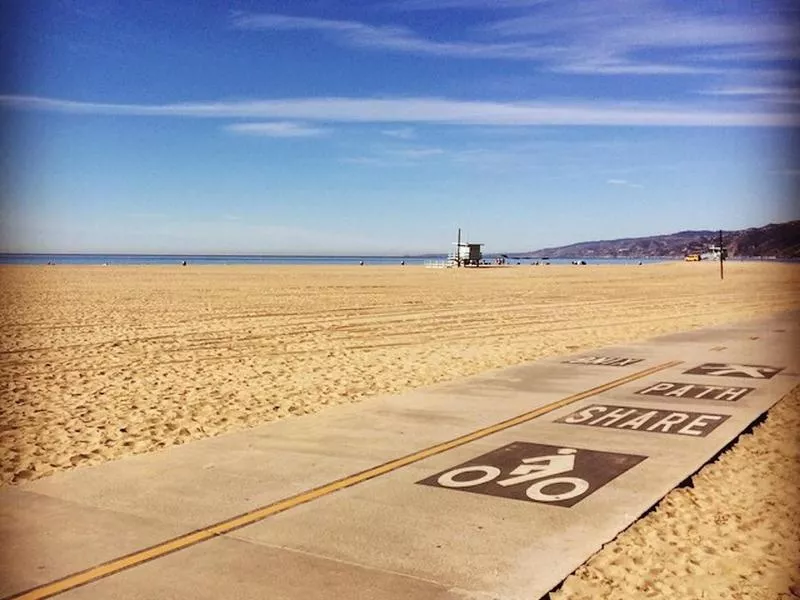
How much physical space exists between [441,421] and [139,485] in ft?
12.6

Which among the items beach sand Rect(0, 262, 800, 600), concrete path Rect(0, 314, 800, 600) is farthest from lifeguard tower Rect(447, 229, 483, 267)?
concrete path Rect(0, 314, 800, 600)

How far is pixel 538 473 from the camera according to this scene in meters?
7.16

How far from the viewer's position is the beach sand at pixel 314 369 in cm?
573

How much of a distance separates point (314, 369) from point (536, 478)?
313 inches

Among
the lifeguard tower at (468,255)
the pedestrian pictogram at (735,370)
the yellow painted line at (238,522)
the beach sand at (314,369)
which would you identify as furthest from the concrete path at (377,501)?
the lifeguard tower at (468,255)

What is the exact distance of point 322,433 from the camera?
347 inches

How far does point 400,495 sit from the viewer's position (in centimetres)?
648

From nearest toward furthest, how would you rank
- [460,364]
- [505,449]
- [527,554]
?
1. [527,554]
2. [505,449]
3. [460,364]

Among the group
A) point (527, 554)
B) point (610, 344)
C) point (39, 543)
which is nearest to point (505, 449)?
point (527, 554)

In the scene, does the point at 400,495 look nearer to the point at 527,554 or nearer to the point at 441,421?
the point at 527,554

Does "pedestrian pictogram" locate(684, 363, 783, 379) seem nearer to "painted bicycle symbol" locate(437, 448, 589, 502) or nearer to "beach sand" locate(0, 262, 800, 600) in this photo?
"beach sand" locate(0, 262, 800, 600)

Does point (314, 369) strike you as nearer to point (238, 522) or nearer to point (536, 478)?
point (536, 478)

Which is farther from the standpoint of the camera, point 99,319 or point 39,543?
point 99,319

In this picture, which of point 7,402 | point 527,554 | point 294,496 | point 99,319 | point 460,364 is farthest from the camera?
point 99,319
